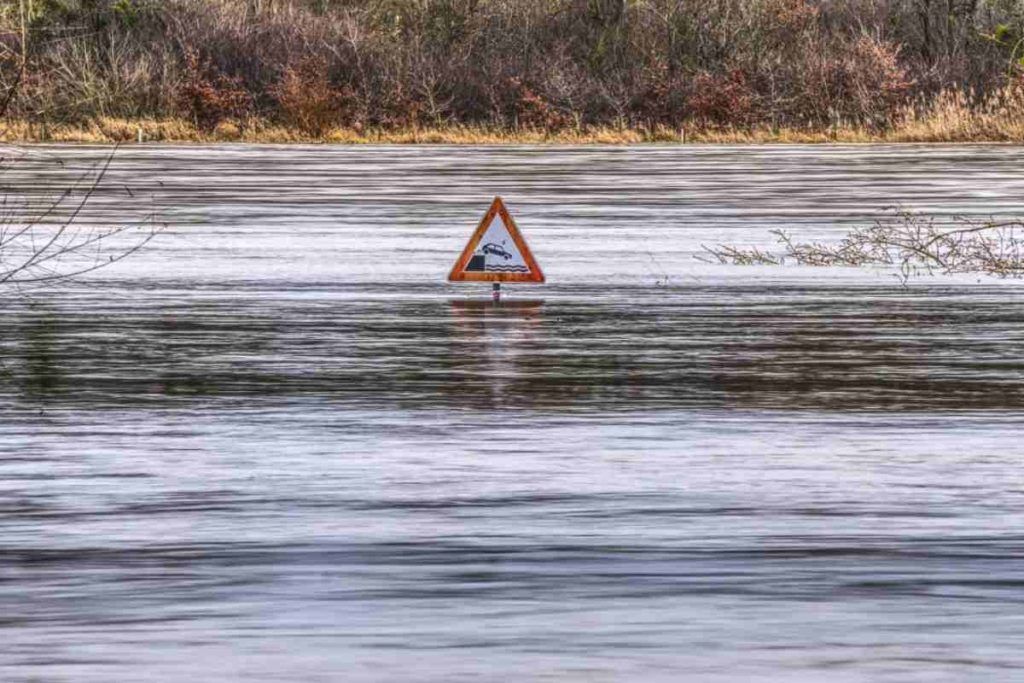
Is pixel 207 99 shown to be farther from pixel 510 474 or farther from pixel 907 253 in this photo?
pixel 510 474

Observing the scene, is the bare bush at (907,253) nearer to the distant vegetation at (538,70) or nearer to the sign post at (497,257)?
the sign post at (497,257)

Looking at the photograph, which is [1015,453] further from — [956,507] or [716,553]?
[716,553]

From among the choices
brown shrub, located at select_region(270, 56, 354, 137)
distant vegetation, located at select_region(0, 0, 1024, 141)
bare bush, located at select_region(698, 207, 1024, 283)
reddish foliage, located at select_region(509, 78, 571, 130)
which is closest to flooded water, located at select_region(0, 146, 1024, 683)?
bare bush, located at select_region(698, 207, 1024, 283)

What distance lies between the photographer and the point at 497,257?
20.0 metres

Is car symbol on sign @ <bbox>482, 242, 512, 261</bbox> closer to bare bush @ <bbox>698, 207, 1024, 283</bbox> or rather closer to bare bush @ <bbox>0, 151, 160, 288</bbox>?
bare bush @ <bbox>0, 151, 160, 288</bbox>

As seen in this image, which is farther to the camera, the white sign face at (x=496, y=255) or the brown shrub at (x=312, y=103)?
the brown shrub at (x=312, y=103)

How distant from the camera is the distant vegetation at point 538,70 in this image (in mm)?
64062

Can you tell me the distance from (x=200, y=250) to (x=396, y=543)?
1706cm

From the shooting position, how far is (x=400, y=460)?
11.3m

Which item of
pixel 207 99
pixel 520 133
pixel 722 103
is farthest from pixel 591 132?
pixel 207 99

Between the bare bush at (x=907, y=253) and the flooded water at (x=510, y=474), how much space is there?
53 centimetres

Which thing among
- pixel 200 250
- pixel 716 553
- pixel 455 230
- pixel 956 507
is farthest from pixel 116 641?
pixel 455 230

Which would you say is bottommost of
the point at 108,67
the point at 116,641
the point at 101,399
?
the point at 108,67

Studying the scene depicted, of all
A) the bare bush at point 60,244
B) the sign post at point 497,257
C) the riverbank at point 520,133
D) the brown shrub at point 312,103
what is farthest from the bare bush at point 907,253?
the brown shrub at point 312,103
